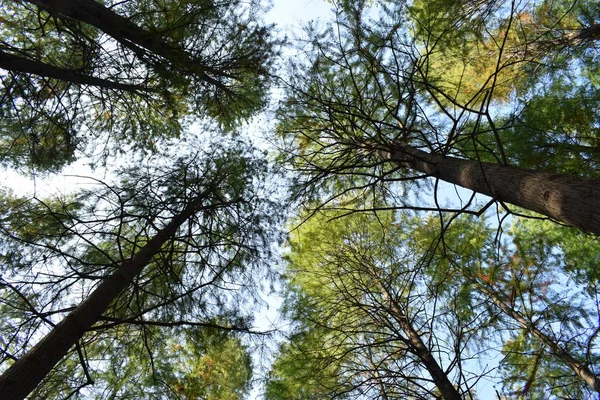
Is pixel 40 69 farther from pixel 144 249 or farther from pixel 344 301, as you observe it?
pixel 344 301

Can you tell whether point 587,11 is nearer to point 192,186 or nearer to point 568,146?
point 568,146

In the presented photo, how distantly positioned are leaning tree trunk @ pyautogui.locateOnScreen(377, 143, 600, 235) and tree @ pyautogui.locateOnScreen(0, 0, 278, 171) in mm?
3817

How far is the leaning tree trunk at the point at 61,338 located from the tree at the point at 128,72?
2424 mm

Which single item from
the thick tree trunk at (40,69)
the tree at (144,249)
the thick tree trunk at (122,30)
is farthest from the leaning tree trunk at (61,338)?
the thick tree trunk at (122,30)

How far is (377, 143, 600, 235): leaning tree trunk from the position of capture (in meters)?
1.77

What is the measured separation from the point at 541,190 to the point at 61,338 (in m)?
3.81

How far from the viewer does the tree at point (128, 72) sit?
4.30 metres

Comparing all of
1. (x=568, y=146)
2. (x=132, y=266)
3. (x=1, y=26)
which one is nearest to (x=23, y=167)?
(x=1, y=26)

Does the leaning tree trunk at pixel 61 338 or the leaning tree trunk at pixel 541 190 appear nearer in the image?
the leaning tree trunk at pixel 541 190

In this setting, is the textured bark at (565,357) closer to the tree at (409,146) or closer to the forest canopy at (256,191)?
the forest canopy at (256,191)

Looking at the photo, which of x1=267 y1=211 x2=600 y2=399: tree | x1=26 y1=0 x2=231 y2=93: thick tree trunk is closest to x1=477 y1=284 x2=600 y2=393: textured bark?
x1=267 y1=211 x2=600 y2=399: tree

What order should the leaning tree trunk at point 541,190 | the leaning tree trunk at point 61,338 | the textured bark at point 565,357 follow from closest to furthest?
the leaning tree trunk at point 541,190
the leaning tree trunk at point 61,338
the textured bark at point 565,357

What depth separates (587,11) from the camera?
546 centimetres

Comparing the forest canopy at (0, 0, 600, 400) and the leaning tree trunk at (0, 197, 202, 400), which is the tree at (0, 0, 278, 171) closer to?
the forest canopy at (0, 0, 600, 400)
